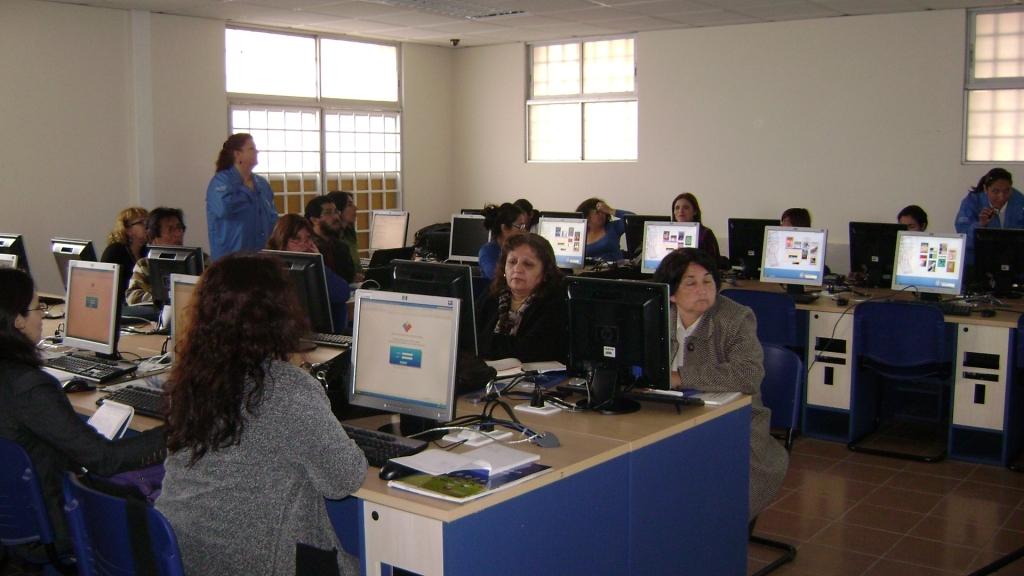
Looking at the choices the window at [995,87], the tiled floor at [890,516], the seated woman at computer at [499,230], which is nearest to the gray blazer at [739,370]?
the tiled floor at [890,516]

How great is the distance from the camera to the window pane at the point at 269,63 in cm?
926

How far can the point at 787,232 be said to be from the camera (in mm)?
6645

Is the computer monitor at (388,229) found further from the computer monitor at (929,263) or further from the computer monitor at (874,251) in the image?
the computer monitor at (929,263)

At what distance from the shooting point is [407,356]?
113 inches

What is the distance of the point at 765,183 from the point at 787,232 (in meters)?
2.89

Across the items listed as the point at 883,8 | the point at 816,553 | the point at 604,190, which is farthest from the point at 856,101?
the point at 816,553

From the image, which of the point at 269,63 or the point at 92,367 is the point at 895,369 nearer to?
the point at 92,367

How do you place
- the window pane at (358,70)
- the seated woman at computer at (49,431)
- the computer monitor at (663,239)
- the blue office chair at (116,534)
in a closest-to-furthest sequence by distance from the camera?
the blue office chair at (116,534) < the seated woman at computer at (49,431) < the computer monitor at (663,239) < the window pane at (358,70)

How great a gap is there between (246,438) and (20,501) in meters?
1.03

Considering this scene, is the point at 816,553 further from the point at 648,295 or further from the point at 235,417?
the point at 235,417

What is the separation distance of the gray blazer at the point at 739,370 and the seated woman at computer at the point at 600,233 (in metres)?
5.15

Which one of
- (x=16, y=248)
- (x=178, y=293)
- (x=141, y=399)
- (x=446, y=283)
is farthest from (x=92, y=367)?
(x=16, y=248)

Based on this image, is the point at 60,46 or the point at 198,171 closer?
the point at 60,46

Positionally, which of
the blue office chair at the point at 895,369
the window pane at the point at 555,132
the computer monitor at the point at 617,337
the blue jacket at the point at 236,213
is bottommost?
the blue office chair at the point at 895,369
